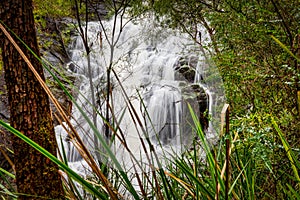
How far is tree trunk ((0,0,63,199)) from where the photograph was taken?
1629 millimetres

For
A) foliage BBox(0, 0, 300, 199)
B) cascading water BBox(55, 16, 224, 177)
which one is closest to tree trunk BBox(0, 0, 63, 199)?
foliage BBox(0, 0, 300, 199)

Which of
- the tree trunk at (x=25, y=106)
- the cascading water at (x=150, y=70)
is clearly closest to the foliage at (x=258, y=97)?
the tree trunk at (x=25, y=106)

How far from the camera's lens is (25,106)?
5.47 feet

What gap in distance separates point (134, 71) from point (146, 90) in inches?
16.9

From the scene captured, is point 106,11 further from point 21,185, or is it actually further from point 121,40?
point 21,185

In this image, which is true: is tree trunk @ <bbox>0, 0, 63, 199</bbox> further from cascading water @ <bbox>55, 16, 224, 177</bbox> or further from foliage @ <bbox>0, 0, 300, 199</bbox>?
cascading water @ <bbox>55, 16, 224, 177</bbox>

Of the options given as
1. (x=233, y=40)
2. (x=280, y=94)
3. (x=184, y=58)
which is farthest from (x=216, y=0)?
(x=280, y=94)

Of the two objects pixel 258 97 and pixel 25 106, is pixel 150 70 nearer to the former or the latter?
pixel 25 106

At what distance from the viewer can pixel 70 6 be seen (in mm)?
3340

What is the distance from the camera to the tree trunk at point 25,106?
5.34ft

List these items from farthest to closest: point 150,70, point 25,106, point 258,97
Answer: point 150,70 < point 25,106 < point 258,97

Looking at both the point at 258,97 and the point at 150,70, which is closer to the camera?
the point at 258,97

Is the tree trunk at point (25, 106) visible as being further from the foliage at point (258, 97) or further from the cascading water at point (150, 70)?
the cascading water at point (150, 70)

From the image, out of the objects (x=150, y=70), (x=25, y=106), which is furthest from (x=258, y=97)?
(x=150, y=70)
